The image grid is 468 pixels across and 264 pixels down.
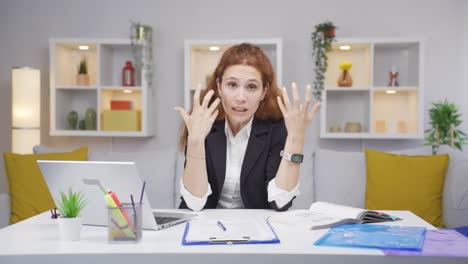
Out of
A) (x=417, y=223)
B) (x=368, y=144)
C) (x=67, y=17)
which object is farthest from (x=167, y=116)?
(x=417, y=223)

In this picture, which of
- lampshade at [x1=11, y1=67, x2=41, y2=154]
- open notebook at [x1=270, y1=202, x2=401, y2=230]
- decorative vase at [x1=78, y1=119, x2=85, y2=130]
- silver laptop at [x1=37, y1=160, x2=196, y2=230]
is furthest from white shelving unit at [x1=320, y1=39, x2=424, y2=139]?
silver laptop at [x1=37, y1=160, x2=196, y2=230]

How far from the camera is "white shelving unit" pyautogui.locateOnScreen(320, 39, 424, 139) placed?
4.52 metres

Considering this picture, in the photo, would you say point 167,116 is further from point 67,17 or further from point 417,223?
point 417,223

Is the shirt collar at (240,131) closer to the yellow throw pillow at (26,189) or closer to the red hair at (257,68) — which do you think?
the red hair at (257,68)

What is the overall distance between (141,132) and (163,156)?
1.06 metres

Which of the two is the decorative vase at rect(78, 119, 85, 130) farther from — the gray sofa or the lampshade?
the gray sofa

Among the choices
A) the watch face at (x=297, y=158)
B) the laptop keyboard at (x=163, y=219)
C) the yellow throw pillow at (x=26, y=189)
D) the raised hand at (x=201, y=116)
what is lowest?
the yellow throw pillow at (x=26, y=189)

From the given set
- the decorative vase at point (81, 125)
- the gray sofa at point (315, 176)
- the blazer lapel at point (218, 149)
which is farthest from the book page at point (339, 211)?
the decorative vase at point (81, 125)

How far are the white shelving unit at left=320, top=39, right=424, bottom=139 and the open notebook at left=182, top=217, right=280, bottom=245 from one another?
2959mm

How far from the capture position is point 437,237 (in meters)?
1.45

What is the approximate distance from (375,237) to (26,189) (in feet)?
8.49

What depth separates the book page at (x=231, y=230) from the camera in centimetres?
139

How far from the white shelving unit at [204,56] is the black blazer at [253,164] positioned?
2.14m

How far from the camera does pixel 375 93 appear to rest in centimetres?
469
